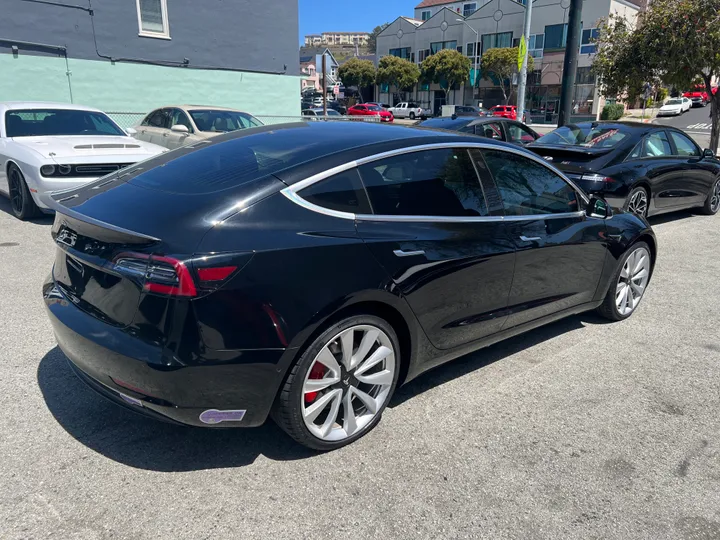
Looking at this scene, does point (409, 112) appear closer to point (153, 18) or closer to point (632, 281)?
point (153, 18)

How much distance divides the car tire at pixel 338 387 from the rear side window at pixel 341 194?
1.85 ft

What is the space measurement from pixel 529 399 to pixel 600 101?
57.2 m

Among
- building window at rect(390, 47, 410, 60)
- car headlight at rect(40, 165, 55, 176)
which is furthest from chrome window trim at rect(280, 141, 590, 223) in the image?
building window at rect(390, 47, 410, 60)

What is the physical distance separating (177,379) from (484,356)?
244 cm

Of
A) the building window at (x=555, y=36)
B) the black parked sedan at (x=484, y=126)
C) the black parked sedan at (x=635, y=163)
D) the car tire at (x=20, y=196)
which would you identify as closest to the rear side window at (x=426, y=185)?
the black parked sedan at (x=635, y=163)

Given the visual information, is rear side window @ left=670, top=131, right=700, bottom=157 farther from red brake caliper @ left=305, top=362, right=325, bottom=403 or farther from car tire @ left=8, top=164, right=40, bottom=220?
car tire @ left=8, top=164, right=40, bottom=220

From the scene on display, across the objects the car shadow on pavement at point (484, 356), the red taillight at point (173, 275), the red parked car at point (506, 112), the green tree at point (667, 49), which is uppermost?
the green tree at point (667, 49)

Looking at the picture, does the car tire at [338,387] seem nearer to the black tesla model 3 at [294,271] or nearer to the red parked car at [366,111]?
the black tesla model 3 at [294,271]

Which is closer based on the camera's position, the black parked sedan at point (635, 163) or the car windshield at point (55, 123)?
the black parked sedan at point (635, 163)

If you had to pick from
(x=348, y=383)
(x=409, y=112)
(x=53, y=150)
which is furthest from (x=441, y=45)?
(x=348, y=383)

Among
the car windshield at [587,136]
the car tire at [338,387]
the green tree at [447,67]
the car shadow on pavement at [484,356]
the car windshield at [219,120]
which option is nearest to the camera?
the car tire at [338,387]

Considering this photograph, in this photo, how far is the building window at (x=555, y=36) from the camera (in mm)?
53784

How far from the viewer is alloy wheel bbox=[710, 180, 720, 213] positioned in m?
9.56

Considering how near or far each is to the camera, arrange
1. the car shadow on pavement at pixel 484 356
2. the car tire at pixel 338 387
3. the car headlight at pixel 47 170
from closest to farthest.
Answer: the car tire at pixel 338 387, the car shadow on pavement at pixel 484 356, the car headlight at pixel 47 170
